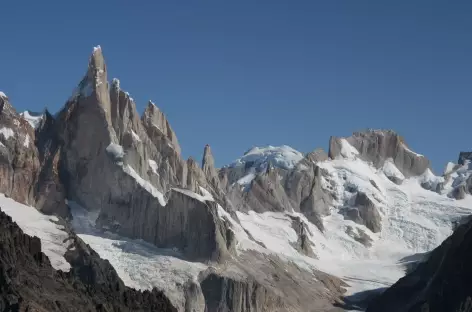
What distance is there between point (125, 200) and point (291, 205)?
174 ft

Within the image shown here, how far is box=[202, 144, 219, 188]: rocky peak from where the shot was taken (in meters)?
162

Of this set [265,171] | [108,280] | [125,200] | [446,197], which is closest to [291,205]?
[265,171]

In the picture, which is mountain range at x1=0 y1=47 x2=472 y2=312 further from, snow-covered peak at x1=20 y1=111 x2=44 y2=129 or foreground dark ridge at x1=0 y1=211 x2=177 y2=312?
foreground dark ridge at x1=0 y1=211 x2=177 y2=312

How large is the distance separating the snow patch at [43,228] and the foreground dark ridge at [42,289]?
11.1m

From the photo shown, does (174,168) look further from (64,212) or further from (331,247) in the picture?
(331,247)

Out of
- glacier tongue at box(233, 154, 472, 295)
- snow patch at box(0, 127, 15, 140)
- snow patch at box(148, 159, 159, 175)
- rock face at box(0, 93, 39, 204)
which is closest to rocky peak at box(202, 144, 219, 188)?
glacier tongue at box(233, 154, 472, 295)

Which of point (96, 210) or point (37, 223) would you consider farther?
point (96, 210)

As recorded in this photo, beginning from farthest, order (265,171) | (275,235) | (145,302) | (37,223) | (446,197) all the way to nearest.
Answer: (446,197), (265,171), (275,235), (37,223), (145,302)

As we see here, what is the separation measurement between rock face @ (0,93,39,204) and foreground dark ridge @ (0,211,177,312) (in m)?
30.6

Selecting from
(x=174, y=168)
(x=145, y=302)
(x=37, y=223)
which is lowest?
(x=145, y=302)

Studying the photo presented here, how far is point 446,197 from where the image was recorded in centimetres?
19962

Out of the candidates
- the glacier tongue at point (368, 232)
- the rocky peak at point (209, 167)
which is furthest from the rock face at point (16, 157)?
the rocky peak at point (209, 167)

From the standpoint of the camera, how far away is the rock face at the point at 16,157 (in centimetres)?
12394

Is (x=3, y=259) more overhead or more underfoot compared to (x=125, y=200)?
more underfoot
